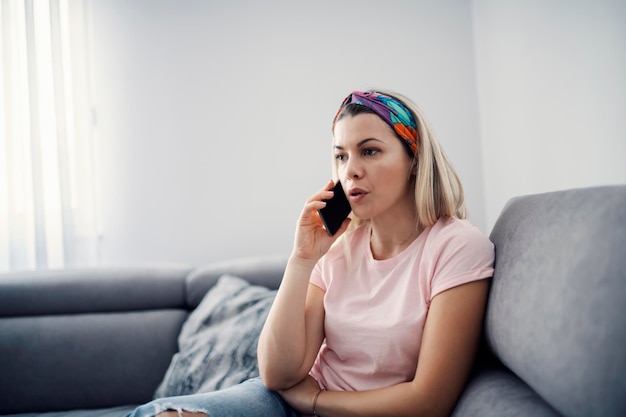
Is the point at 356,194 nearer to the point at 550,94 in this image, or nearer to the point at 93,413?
the point at 550,94

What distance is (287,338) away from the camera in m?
1.02

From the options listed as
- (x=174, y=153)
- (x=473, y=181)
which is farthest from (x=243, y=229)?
(x=473, y=181)

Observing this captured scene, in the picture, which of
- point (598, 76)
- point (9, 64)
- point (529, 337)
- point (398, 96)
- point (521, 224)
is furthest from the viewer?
point (9, 64)

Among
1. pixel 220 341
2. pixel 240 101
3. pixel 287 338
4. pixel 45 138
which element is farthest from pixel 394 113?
pixel 45 138

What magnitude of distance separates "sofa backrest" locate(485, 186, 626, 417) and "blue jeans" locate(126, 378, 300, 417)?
47 cm

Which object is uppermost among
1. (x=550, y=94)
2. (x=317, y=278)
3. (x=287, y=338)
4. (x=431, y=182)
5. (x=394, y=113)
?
(x=550, y=94)

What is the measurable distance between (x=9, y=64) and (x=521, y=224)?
7.90 feet

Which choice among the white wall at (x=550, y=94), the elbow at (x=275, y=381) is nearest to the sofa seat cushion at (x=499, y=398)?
the elbow at (x=275, y=381)

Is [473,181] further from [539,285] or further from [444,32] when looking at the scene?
[539,285]

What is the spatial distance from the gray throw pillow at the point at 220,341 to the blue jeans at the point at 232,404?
0.46 metres

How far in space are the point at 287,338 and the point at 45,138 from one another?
6.18ft

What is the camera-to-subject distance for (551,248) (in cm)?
76

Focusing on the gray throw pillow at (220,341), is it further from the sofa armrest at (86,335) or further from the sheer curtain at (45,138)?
the sheer curtain at (45,138)

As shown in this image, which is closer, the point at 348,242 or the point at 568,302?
the point at 568,302
